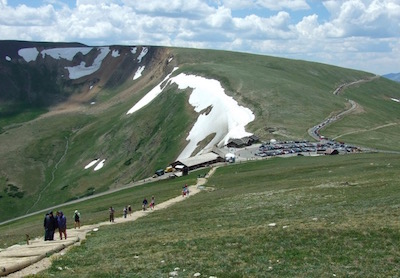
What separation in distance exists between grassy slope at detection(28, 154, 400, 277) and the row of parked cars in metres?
55.5

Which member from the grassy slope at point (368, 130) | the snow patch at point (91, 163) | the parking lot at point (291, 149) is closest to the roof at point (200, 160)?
the parking lot at point (291, 149)

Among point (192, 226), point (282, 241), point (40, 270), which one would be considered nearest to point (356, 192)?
point (192, 226)

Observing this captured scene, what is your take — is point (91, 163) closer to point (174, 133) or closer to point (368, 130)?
point (174, 133)

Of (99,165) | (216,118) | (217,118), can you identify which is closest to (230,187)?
(217,118)

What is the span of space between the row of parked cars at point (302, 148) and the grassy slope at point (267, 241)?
55.5m

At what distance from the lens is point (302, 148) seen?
322 ft

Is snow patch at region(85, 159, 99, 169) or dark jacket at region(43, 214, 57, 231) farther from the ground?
dark jacket at region(43, 214, 57, 231)

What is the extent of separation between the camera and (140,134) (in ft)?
544

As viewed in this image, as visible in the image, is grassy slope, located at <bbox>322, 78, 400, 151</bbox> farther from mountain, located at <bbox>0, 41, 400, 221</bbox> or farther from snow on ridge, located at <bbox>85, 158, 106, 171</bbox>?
snow on ridge, located at <bbox>85, 158, 106, 171</bbox>

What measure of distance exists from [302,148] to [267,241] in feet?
256

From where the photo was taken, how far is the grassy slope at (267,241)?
18.3 meters

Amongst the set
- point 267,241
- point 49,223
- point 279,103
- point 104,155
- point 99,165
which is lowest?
point 99,165

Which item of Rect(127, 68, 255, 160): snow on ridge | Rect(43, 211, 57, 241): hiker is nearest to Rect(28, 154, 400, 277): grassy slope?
Rect(43, 211, 57, 241): hiker

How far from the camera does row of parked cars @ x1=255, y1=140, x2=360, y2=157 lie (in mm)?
93750
